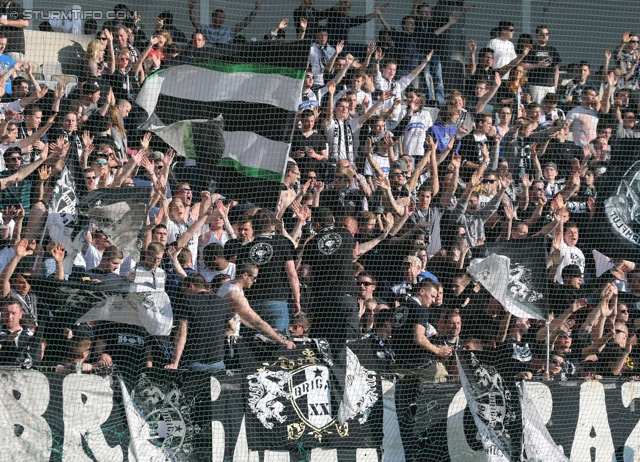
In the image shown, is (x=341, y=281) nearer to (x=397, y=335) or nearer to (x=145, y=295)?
(x=397, y=335)

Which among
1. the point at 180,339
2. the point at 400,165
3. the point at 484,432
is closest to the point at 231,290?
the point at 180,339

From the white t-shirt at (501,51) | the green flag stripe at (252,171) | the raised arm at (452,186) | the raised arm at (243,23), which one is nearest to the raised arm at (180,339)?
the green flag stripe at (252,171)

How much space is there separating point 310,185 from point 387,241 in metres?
0.80

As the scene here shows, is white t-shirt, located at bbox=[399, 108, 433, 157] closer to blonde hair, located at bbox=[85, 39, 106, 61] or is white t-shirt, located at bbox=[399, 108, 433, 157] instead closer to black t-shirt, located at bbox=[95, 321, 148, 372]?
blonde hair, located at bbox=[85, 39, 106, 61]

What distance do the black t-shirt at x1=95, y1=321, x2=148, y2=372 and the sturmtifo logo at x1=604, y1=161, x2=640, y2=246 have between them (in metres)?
4.52

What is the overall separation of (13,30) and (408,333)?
423 cm

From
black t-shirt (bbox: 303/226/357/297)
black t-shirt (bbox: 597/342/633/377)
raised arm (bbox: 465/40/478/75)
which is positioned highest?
raised arm (bbox: 465/40/478/75)

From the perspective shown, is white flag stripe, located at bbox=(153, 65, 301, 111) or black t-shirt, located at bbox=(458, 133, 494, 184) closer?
white flag stripe, located at bbox=(153, 65, 301, 111)

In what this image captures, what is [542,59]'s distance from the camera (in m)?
11.2

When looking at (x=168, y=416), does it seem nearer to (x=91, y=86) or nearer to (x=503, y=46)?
(x=91, y=86)

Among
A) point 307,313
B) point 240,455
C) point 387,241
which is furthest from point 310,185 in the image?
point 240,455

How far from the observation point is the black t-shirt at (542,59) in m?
11.1

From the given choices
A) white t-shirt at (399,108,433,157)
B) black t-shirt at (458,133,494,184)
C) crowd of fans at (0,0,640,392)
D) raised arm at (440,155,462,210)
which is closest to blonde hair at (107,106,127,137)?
crowd of fans at (0,0,640,392)

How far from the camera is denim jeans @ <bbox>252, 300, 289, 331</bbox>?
315 inches
